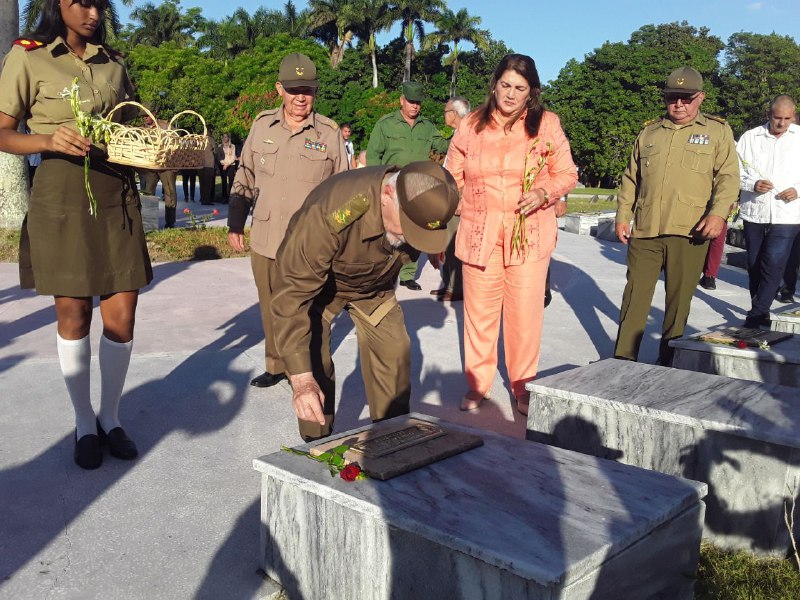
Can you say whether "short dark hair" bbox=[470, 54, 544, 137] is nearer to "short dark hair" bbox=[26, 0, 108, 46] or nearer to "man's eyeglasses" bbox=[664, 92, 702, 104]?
"man's eyeglasses" bbox=[664, 92, 702, 104]

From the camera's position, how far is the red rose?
2691mm

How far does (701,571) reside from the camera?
3.07 m

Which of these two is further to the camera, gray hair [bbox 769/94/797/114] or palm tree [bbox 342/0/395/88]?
palm tree [bbox 342/0/395/88]

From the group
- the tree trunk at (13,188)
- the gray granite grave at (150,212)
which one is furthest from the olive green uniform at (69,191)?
the gray granite grave at (150,212)

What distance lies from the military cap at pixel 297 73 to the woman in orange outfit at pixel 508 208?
963 mm

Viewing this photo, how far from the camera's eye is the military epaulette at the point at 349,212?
120 inches

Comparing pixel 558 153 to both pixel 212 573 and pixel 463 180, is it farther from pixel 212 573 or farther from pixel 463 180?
pixel 212 573

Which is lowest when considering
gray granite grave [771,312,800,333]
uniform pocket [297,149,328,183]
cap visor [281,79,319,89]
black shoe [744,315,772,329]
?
black shoe [744,315,772,329]

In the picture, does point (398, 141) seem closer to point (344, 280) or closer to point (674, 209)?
point (674, 209)

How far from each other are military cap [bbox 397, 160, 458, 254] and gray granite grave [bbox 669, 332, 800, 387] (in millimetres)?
2640

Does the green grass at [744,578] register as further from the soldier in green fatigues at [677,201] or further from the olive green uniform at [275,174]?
the olive green uniform at [275,174]

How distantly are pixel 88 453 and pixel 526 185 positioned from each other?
2769mm

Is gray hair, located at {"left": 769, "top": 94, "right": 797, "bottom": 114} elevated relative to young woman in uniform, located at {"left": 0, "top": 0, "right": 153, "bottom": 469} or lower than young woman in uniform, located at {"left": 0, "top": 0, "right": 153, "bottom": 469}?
elevated

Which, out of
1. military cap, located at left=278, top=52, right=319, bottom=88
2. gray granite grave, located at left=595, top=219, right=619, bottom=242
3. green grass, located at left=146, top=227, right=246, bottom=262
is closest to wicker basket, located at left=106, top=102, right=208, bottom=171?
military cap, located at left=278, top=52, right=319, bottom=88
